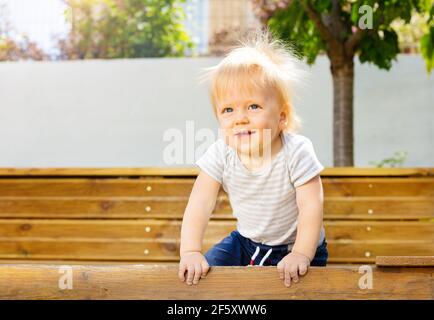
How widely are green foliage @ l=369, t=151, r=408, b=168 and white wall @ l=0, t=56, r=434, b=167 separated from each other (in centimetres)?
5

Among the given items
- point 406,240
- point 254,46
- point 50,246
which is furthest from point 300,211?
point 50,246

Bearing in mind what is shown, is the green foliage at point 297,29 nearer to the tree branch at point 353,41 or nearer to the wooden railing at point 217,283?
the tree branch at point 353,41

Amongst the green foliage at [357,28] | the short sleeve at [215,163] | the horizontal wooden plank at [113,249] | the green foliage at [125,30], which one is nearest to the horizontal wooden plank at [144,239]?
the horizontal wooden plank at [113,249]

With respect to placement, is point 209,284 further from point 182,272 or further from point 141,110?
point 141,110

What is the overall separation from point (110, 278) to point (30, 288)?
19cm

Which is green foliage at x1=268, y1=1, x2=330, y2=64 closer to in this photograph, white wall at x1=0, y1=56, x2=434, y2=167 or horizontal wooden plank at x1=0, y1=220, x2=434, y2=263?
horizontal wooden plank at x1=0, y1=220, x2=434, y2=263

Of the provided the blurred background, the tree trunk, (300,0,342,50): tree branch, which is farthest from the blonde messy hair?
the blurred background

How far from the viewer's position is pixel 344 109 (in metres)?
4.05

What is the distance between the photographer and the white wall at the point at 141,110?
5.43m

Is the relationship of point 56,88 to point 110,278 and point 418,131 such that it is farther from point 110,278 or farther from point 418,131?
point 110,278

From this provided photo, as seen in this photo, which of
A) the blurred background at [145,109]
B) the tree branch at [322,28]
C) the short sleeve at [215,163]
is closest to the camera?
the short sleeve at [215,163]

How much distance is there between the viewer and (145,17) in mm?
8117

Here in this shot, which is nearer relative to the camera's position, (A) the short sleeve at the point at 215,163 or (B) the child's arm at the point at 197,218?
(B) the child's arm at the point at 197,218

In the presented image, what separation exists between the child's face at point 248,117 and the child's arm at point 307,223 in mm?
187
